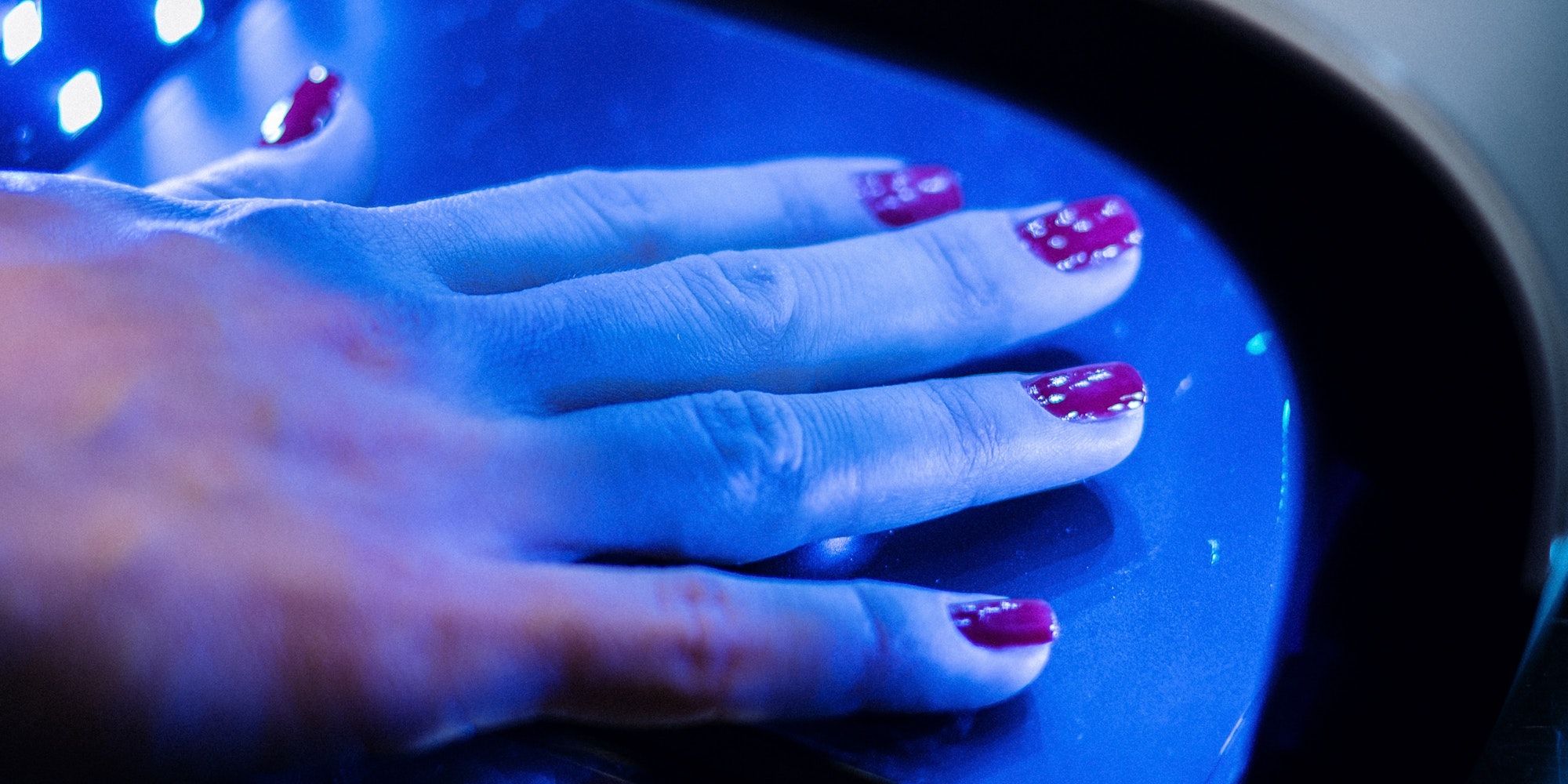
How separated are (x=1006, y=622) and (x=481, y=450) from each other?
23 centimetres

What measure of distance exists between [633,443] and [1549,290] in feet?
1.16

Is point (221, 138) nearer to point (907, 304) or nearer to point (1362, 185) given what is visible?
point (907, 304)

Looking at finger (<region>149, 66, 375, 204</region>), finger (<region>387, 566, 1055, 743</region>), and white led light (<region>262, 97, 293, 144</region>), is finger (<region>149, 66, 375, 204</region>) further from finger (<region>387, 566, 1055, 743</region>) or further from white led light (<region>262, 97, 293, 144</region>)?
finger (<region>387, 566, 1055, 743</region>)

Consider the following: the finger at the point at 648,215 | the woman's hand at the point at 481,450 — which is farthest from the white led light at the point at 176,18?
the finger at the point at 648,215

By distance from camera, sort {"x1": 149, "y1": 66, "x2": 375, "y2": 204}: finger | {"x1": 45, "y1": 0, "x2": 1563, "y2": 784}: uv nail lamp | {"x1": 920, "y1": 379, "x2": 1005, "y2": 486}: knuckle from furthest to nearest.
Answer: {"x1": 149, "y1": 66, "x2": 375, "y2": 204}: finger < {"x1": 920, "y1": 379, "x2": 1005, "y2": 486}: knuckle < {"x1": 45, "y1": 0, "x2": 1563, "y2": 784}: uv nail lamp

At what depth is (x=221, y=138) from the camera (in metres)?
0.63

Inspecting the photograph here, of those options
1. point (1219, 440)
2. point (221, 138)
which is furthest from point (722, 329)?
point (221, 138)

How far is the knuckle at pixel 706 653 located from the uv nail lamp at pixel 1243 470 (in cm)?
1

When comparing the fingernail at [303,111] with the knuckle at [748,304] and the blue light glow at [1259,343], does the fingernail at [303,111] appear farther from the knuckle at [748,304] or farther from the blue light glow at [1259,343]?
the blue light glow at [1259,343]

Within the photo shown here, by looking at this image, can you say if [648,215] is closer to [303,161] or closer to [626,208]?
[626,208]

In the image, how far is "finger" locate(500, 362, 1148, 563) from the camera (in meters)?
0.45

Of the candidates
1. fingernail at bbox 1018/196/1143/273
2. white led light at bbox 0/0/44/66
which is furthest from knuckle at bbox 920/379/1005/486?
white led light at bbox 0/0/44/66

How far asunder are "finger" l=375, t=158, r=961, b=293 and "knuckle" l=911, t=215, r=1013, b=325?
4cm

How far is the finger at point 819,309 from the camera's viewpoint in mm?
503
